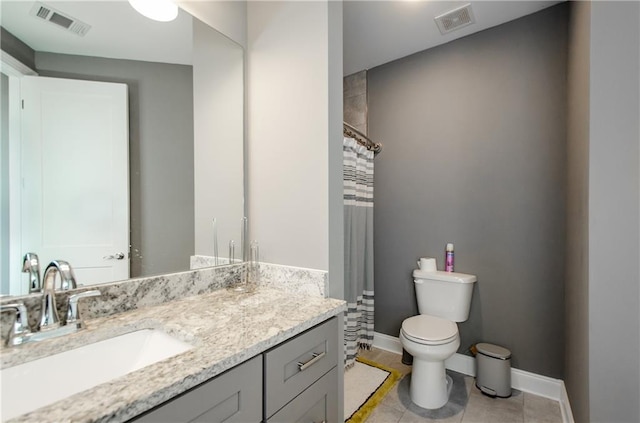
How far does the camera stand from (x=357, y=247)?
227cm

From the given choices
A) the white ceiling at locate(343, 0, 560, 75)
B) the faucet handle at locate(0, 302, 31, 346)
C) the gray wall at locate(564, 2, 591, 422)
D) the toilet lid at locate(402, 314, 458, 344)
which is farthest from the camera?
the white ceiling at locate(343, 0, 560, 75)

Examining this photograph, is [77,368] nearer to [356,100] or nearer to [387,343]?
[387,343]

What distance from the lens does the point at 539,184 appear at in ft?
6.12

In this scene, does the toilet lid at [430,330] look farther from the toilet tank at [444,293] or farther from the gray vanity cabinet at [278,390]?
the gray vanity cabinet at [278,390]

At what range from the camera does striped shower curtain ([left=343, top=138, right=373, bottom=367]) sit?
215 cm

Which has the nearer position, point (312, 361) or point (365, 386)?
point (312, 361)

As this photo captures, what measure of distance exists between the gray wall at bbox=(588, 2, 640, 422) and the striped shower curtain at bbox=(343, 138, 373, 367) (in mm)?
1328

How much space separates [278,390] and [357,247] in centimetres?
150

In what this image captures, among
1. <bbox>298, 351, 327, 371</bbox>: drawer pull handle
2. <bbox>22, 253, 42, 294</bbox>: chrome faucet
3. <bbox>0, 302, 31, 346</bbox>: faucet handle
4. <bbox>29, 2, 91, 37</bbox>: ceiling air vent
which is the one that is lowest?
<bbox>298, 351, 327, 371</bbox>: drawer pull handle

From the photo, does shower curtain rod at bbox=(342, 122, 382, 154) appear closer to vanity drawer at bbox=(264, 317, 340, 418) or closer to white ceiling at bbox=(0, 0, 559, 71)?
white ceiling at bbox=(0, 0, 559, 71)

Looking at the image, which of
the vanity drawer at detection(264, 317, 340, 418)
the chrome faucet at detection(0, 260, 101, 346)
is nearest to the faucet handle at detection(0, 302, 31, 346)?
the chrome faucet at detection(0, 260, 101, 346)

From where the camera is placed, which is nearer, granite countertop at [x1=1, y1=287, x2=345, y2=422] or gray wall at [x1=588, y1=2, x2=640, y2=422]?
granite countertop at [x1=1, y1=287, x2=345, y2=422]

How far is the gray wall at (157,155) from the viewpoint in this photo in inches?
42.9

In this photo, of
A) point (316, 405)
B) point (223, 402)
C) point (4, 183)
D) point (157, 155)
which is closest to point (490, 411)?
point (316, 405)
